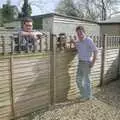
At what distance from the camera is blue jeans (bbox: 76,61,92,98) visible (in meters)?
6.60

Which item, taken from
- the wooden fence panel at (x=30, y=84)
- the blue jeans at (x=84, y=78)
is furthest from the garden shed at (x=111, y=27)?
the wooden fence panel at (x=30, y=84)

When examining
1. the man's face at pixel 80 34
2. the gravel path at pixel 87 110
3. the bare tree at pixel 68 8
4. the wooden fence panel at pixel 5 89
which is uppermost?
the bare tree at pixel 68 8

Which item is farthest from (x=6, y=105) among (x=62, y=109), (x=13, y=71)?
(x=62, y=109)

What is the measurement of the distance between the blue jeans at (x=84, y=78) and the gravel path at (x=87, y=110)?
0.35 m

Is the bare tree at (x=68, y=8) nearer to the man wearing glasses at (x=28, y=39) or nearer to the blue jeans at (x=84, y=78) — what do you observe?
the blue jeans at (x=84, y=78)

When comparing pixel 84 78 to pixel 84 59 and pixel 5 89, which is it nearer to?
pixel 84 59

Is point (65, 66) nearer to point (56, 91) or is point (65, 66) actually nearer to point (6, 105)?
point (56, 91)

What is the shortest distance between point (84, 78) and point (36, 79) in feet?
4.06

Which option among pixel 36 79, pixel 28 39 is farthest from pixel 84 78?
pixel 28 39

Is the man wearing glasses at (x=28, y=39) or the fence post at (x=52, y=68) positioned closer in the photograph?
the man wearing glasses at (x=28, y=39)

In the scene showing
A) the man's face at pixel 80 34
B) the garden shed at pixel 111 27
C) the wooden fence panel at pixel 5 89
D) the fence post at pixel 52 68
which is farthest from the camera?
the garden shed at pixel 111 27

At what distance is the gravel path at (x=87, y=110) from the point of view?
5520 mm

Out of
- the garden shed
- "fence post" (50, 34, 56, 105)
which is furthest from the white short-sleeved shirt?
the garden shed

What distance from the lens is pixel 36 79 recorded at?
5.98 meters
